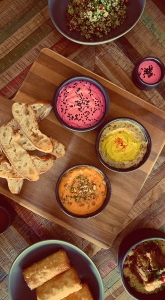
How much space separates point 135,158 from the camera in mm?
2336

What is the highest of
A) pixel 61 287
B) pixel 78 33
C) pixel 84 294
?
pixel 78 33

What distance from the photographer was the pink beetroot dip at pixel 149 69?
2.48 metres

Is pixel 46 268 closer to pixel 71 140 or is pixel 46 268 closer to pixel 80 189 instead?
pixel 80 189

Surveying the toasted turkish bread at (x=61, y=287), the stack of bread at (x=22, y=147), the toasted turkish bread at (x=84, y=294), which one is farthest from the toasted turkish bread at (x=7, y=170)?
the toasted turkish bread at (x=84, y=294)

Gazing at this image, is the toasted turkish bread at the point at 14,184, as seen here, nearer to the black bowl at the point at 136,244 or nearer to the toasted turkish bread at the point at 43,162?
the toasted turkish bread at the point at 43,162

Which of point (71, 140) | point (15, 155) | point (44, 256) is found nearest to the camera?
point (15, 155)

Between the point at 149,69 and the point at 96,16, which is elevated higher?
the point at 96,16

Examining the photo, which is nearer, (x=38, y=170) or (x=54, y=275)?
(x=38, y=170)

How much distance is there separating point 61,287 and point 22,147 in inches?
37.6

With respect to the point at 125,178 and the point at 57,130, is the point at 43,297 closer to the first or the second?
the point at 125,178

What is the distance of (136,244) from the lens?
236 centimetres

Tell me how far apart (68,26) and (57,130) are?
71 cm

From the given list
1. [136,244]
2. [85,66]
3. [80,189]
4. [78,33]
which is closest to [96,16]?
[78,33]

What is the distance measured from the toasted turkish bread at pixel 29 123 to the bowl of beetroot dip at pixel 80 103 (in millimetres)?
155
